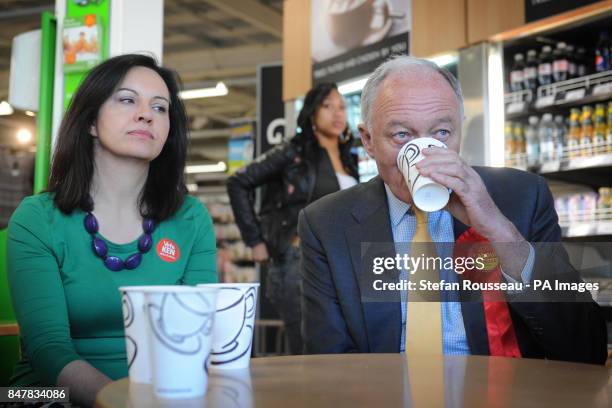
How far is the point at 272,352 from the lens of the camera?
7.55 m

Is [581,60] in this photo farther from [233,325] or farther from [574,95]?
[233,325]

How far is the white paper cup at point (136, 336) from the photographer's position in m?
0.89

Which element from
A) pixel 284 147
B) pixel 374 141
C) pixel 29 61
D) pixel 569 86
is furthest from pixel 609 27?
pixel 29 61

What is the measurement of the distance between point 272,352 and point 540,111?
15.1 ft

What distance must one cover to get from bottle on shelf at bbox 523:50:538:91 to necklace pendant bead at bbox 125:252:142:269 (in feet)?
8.86

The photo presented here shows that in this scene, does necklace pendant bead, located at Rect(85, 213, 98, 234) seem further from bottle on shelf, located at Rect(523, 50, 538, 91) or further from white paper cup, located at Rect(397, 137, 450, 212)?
bottle on shelf, located at Rect(523, 50, 538, 91)

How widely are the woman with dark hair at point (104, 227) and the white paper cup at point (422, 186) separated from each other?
2.46 ft

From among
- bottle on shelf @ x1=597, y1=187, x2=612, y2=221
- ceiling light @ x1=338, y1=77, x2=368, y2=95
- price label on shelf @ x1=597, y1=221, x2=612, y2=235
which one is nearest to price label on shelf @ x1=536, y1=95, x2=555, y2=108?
bottle on shelf @ x1=597, y1=187, x2=612, y2=221

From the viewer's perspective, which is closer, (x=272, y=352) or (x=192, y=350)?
(x=192, y=350)

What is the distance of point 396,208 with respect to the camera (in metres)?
1.74

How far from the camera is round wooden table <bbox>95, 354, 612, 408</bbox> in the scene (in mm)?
810

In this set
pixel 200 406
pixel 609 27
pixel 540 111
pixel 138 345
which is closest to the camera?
pixel 200 406

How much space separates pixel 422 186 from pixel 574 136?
2.68 m

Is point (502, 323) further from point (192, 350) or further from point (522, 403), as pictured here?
point (192, 350)
